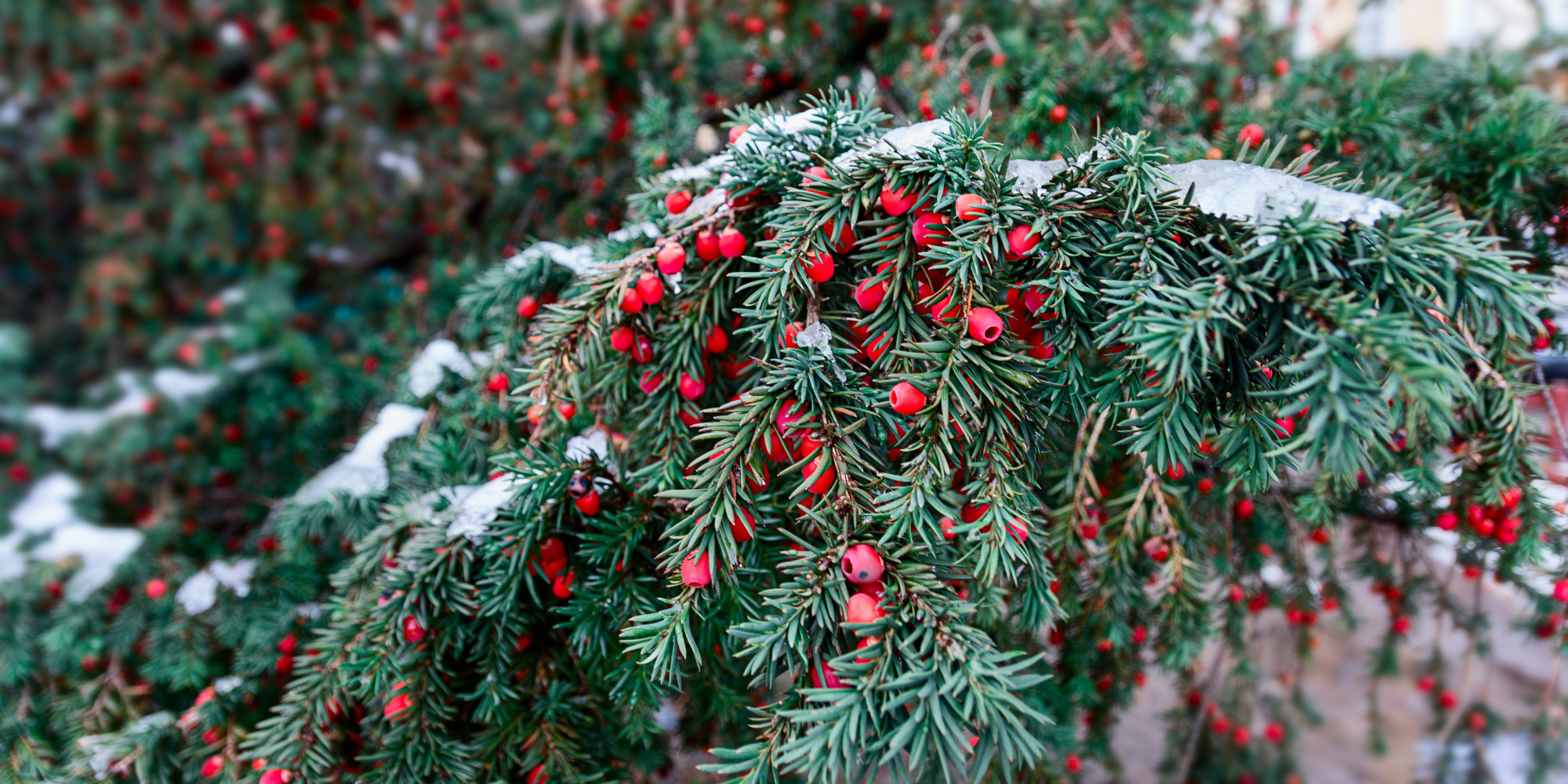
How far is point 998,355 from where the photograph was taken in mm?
576

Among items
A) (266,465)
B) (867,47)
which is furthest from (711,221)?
(266,465)

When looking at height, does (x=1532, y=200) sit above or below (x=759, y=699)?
above

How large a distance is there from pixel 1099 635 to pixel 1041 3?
1.45 m

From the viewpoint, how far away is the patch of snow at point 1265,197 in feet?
1.74

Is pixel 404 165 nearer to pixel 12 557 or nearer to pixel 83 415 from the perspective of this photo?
pixel 83 415

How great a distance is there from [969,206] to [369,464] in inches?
43.3

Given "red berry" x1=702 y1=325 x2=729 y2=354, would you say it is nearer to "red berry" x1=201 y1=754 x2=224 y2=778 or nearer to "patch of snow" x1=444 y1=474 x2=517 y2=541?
"patch of snow" x1=444 y1=474 x2=517 y2=541

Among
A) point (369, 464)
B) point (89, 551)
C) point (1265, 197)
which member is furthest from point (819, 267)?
point (89, 551)

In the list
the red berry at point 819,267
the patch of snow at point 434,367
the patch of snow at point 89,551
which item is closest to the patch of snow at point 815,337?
the red berry at point 819,267

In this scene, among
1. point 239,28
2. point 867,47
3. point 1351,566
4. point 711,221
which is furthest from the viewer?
point 239,28

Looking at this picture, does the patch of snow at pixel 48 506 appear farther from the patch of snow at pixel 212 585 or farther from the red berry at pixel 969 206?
the red berry at pixel 969 206

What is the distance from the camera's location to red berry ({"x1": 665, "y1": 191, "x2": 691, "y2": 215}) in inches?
30.1

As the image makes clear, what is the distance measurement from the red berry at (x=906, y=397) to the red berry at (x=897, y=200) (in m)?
0.15

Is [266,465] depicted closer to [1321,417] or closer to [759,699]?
[759,699]
